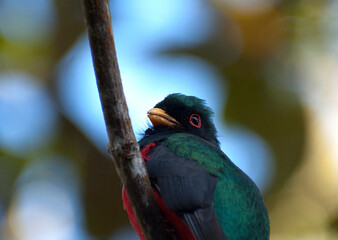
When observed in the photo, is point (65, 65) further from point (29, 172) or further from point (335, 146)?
point (335, 146)

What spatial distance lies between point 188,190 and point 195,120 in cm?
148

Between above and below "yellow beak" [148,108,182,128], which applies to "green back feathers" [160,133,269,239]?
below

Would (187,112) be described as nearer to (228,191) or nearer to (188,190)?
(228,191)

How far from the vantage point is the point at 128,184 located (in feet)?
10.6

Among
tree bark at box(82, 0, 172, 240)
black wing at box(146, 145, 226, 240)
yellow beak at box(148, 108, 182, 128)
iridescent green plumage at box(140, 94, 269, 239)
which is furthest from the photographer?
yellow beak at box(148, 108, 182, 128)

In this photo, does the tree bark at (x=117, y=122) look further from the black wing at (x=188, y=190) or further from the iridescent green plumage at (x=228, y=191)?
the iridescent green plumage at (x=228, y=191)

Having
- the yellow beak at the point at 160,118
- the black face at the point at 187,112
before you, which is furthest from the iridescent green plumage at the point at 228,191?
the black face at the point at 187,112

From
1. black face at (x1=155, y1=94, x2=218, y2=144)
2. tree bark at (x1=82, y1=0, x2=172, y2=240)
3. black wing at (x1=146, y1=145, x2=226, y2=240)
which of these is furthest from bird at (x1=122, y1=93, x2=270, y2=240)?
black face at (x1=155, y1=94, x2=218, y2=144)

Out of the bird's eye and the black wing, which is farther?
the bird's eye

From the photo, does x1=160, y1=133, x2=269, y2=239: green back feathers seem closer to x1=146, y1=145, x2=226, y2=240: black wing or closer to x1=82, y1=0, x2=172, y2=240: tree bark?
x1=146, y1=145, x2=226, y2=240: black wing

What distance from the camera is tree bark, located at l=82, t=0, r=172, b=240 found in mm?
3012

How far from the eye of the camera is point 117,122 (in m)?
3.12

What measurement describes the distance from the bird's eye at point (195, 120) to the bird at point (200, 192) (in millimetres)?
448

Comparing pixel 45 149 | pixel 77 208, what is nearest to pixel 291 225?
pixel 77 208
